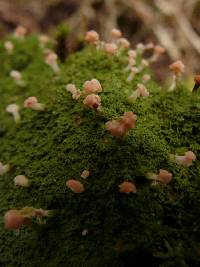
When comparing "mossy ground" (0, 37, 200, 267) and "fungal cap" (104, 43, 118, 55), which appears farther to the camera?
"fungal cap" (104, 43, 118, 55)

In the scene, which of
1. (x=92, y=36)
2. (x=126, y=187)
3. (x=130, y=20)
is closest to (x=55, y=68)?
(x=92, y=36)

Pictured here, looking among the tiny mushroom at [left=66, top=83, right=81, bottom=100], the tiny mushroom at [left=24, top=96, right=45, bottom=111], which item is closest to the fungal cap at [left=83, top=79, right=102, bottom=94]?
the tiny mushroom at [left=66, top=83, right=81, bottom=100]

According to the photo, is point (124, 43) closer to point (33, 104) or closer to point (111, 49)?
point (111, 49)

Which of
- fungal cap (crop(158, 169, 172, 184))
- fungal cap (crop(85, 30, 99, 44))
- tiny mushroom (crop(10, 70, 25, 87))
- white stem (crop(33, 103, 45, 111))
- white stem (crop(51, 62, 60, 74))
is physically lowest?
tiny mushroom (crop(10, 70, 25, 87))

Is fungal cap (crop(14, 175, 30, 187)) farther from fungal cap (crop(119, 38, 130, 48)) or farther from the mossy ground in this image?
fungal cap (crop(119, 38, 130, 48))

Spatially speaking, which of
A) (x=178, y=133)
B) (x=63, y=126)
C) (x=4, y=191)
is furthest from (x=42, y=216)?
(x=178, y=133)

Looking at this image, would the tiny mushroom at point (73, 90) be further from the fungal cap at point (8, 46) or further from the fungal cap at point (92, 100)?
the fungal cap at point (8, 46)
